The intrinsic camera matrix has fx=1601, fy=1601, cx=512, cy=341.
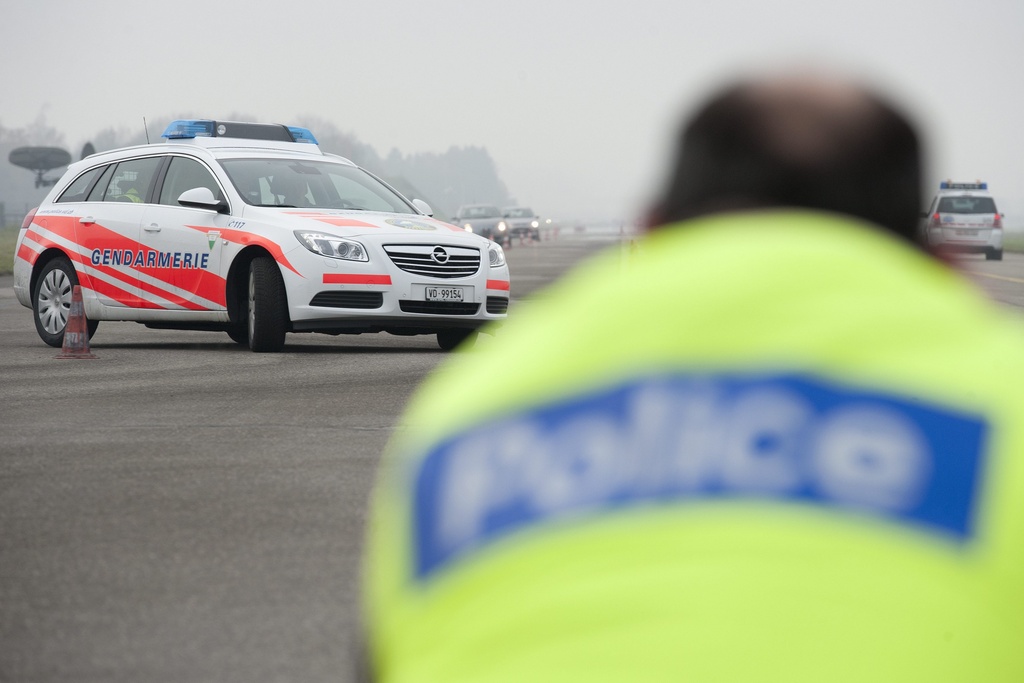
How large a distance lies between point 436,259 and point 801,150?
10.6 metres

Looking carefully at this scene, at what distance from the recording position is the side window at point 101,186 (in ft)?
45.5

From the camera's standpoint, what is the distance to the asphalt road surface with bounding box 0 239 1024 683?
404cm

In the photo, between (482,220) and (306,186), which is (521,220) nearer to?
(482,220)

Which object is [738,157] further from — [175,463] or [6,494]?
[175,463]

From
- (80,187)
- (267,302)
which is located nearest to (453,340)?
(267,302)

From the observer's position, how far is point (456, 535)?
Result: 1450 millimetres

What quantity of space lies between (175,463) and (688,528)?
5895 mm

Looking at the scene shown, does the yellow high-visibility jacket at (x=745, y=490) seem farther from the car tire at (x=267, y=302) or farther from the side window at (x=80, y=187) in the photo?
the side window at (x=80, y=187)

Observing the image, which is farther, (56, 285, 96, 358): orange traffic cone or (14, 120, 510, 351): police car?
(56, 285, 96, 358): orange traffic cone

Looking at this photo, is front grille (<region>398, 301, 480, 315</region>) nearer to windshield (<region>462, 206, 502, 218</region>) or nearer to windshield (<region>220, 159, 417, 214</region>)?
windshield (<region>220, 159, 417, 214</region>)

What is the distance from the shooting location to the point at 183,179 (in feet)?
43.3

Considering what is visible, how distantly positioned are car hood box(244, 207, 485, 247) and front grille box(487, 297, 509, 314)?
0.44m

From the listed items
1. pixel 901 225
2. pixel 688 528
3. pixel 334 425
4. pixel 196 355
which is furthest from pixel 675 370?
pixel 196 355

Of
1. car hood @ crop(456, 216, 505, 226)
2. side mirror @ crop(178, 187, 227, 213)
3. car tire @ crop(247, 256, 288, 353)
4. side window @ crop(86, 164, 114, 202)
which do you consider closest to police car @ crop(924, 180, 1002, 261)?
car hood @ crop(456, 216, 505, 226)
